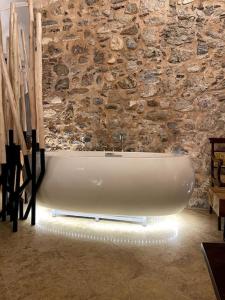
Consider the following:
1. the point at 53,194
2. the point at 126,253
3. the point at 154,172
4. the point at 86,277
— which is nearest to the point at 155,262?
the point at 126,253

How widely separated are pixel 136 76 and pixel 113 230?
1.69 metres

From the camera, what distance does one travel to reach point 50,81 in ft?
10.9

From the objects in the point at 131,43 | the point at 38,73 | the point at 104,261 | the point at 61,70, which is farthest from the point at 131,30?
the point at 104,261

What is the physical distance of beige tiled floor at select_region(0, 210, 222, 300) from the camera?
125 cm

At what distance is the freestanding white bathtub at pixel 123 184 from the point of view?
2004 mm

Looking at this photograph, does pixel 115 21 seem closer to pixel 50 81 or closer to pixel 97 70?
pixel 97 70

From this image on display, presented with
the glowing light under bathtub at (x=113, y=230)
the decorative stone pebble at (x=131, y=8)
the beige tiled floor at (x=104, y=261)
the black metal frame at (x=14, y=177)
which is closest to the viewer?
the beige tiled floor at (x=104, y=261)

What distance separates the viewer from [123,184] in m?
2.00

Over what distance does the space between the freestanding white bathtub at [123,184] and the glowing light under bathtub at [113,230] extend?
0.41 feet

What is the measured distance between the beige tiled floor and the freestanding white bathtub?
185 millimetres

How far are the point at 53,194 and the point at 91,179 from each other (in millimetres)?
344

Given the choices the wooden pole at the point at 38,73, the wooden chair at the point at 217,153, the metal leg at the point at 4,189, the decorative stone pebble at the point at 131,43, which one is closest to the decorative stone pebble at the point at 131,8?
the decorative stone pebble at the point at 131,43

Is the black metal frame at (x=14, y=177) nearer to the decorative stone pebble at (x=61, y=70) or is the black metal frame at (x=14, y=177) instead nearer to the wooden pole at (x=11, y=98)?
the wooden pole at (x=11, y=98)

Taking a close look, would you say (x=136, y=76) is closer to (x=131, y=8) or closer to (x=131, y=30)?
(x=131, y=30)
